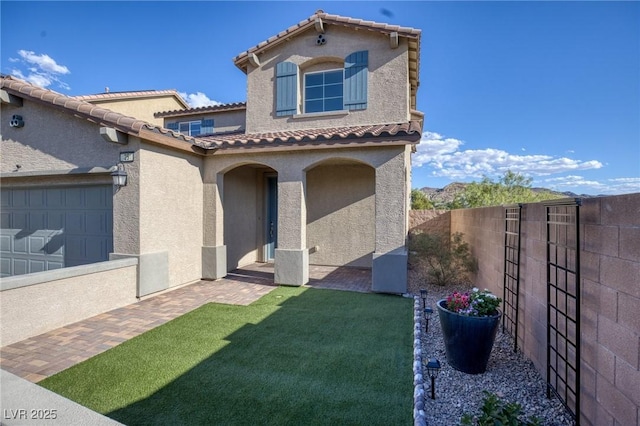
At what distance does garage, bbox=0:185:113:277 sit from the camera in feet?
31.2

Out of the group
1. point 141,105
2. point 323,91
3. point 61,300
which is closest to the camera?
point 61,300

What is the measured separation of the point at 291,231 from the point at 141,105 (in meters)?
16.8

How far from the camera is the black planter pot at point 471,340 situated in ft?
16.4

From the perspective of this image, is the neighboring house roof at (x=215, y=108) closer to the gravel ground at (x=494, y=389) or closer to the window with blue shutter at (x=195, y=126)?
the window with blue shutter at (x=195, y=126)

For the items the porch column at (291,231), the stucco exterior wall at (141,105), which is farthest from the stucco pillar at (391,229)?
the stucco exterior wall at (141,105)

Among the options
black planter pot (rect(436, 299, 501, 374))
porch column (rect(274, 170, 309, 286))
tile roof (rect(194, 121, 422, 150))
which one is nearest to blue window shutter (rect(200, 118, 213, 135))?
tile roof (rect(194, 121, 422, 150))

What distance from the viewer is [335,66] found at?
43.0ft

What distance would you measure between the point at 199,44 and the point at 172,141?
30.3 ft

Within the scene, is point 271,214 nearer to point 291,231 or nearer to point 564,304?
point 291,231

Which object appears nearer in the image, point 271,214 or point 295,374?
point 295,374

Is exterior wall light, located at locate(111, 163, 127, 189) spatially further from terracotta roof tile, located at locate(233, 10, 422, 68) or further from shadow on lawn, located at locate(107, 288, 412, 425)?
terracotta roof tile, located at locate(233, 10, 422, 68)

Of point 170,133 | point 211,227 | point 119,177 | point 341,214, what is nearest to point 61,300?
point 119,177

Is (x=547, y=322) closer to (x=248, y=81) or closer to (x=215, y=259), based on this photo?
(x=215, y=259)

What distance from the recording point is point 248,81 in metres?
14.0
